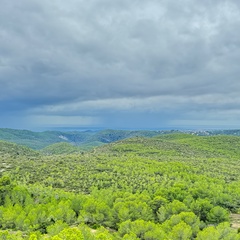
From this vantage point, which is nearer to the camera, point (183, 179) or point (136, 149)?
point (183, 179)

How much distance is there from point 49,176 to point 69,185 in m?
8.86

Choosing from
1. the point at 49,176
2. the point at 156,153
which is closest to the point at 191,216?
the point at 49,176

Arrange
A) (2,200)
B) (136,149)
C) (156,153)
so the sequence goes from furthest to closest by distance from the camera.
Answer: (136,149) → (156,153) → (2,200)

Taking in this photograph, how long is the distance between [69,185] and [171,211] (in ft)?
99.6

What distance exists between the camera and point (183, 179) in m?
80.9

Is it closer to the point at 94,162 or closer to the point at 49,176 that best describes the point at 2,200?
the point at 49,176

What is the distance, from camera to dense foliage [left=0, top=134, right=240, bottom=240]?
1725 inches

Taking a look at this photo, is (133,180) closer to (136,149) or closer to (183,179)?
(183,179)

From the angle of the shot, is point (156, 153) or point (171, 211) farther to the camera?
point (156, 153)

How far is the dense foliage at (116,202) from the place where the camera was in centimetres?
4381

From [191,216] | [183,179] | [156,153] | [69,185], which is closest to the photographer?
[191,216]

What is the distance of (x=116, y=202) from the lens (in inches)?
2282

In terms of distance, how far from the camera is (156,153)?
151m

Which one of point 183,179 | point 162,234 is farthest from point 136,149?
point 162,234
